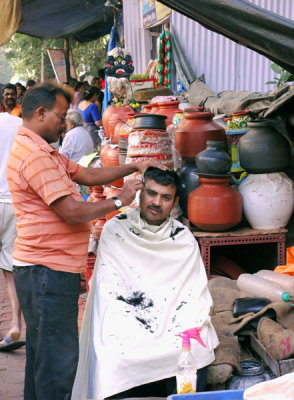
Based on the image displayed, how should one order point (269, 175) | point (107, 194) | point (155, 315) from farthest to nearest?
point (107, 194) < point (269, 175) < point (155, 315)

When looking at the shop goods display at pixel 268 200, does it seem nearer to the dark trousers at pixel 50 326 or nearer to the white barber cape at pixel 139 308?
the white barber cape at pixel 139 308

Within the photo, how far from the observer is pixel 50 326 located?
3.05 metres

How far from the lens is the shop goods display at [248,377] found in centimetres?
331

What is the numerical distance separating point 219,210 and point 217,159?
40cm

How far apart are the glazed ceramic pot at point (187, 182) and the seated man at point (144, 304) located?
1.29 m

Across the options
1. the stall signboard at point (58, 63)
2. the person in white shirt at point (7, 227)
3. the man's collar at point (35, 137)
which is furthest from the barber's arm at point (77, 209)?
the stall signboard at point (58, 63)

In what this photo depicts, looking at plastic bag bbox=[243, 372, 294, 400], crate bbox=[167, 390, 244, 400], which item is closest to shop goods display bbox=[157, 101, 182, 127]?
crate bbox=[167, 390, 244, 400]

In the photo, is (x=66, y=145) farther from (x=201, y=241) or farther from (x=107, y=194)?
(x=201, y=241)

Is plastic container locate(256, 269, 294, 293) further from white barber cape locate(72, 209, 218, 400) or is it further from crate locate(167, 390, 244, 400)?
crate locate(167, 390, 244, 400)

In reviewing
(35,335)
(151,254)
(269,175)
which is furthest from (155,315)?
(269,175)

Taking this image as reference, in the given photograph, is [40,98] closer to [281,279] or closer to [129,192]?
[129,192]

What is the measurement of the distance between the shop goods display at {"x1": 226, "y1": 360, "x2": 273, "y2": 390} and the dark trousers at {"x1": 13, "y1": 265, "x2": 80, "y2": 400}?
0.91 metres

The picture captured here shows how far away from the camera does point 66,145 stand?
8078 millimetres

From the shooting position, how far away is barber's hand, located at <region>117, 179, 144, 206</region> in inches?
126
